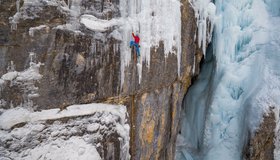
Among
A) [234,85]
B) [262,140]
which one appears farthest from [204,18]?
[262,140]

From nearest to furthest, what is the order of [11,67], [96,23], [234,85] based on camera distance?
1. [11,67]
2. [96,23]
3. [234,85]

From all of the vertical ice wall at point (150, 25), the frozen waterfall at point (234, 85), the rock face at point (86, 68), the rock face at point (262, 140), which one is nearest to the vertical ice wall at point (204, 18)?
the frozen waterfall at point (234, 85)

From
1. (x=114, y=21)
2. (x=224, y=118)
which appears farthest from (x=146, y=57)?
(x=224, y=118)

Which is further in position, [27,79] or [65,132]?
[65,132]

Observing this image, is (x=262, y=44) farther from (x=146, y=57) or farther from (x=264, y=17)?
(x=146, y=57)

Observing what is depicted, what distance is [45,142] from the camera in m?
2.23

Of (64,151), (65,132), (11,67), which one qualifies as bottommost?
(64,151)

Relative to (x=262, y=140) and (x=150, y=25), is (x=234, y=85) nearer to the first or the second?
(x=262, y=140)

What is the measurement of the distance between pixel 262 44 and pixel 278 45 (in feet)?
0.81

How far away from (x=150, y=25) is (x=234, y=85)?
2.26 m

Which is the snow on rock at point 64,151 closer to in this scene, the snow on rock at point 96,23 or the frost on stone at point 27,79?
the frost on stone at point 27,79

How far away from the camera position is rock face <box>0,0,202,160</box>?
6.77 ft

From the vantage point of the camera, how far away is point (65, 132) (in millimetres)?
2342

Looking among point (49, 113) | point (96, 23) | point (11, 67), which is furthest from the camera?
point (96, 23)
